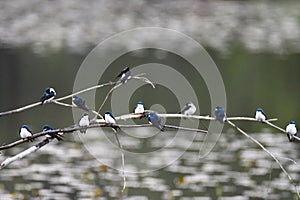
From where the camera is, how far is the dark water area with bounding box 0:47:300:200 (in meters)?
6.89

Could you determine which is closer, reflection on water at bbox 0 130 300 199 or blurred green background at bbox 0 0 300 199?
reflection on water at bbox 0 130 300 199

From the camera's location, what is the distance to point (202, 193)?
6879mm

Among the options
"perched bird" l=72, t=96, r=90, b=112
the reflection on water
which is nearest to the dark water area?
the reflection on water

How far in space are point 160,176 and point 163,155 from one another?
75cm

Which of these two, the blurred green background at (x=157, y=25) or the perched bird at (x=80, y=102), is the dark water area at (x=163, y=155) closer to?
the blurred green background at (x=157, y=25)

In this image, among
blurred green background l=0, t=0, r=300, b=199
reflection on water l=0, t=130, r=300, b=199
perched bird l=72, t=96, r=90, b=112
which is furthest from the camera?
blurred green background l=0, t=0, r=300, b=199

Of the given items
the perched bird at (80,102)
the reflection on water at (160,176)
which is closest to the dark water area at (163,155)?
the reflection on water at (160,176)

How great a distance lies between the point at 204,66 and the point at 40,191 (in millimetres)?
7635

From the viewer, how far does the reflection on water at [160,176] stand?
6803 mm

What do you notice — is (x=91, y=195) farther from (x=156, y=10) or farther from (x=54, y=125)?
(x=156, y=10)

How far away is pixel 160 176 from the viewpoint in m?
7.37

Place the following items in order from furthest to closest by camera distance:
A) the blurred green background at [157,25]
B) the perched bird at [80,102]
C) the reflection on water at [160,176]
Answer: the blurred green background at [157,25], the reflection on water at [160,176], the perched bird at [80,102]

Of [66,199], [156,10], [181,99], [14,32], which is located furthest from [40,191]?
[156,10]

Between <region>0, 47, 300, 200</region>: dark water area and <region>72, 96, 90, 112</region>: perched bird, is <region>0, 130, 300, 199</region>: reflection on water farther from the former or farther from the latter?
<region>72, 96, 90, 112</region>: perched bird
